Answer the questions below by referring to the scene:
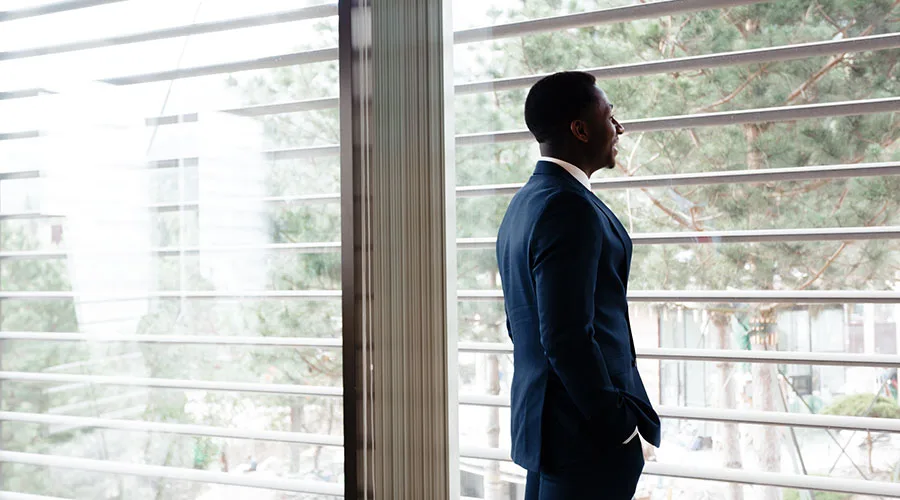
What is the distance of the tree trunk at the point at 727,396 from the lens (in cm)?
230

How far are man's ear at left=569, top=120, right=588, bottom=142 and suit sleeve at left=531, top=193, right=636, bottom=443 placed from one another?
27 cm

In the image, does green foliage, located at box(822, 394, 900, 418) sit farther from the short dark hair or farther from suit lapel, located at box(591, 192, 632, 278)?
the short dark hair

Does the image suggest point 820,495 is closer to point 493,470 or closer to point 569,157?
point 493,470

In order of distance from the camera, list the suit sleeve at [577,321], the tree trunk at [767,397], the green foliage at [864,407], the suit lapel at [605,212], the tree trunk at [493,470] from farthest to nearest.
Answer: the tree trunk at [493,470]
the tree trunk at [767,397]
the green foliage at [864,407]
the suit lapel at [605,212]
the suit sleeve at [577,321]

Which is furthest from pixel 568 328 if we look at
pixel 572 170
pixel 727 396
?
pixel 727 396

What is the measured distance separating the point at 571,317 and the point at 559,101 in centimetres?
58

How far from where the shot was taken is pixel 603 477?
1.70 meters

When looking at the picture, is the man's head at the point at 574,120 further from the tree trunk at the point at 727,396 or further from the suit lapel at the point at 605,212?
the tree trunk at the point at 727,396

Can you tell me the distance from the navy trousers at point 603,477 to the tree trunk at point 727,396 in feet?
2.29

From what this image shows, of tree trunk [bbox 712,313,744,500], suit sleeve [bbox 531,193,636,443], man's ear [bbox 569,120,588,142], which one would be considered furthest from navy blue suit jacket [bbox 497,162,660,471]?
tree trunk [bbox 712,313,744,500]

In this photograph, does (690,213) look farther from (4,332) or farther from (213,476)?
(4,332)

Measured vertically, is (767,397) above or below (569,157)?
below

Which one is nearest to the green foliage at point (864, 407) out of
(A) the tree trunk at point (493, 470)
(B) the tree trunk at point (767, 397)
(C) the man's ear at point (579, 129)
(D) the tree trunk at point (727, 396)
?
(B) the tree trunk at point (767, 397)

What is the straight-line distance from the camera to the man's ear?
6.16ft
